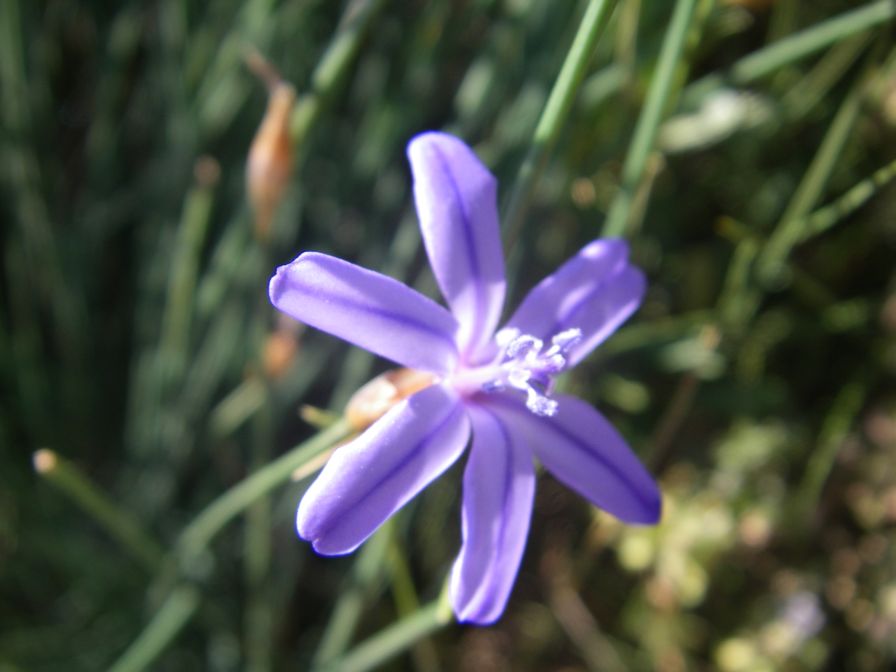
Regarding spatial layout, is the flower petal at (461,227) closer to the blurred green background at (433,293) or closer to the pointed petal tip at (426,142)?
the pointed petal tip at (426,142)

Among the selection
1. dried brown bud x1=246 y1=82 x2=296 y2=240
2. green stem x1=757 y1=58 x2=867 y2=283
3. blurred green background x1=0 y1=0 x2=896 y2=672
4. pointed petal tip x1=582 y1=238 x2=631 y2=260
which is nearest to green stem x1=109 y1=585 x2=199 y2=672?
blurred green background x1=0 y1=0 x2=896 y2=672

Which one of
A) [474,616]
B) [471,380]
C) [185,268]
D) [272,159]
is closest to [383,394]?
[471,380]

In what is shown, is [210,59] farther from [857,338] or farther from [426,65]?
[857,338]

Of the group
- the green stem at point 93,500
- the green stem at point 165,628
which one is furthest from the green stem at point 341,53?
the green stem at point 165,628

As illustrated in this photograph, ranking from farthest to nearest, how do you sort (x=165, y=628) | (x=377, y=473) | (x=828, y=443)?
(x=828, y=443)
(x=165, y=628)
(x=377, y=473)

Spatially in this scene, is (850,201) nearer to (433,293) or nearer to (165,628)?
(433,293)

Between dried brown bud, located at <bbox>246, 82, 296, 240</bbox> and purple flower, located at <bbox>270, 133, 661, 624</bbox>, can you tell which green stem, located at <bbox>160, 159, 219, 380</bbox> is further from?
purple flower, located at <bbox>270, 133, 661, 624</bbox>
